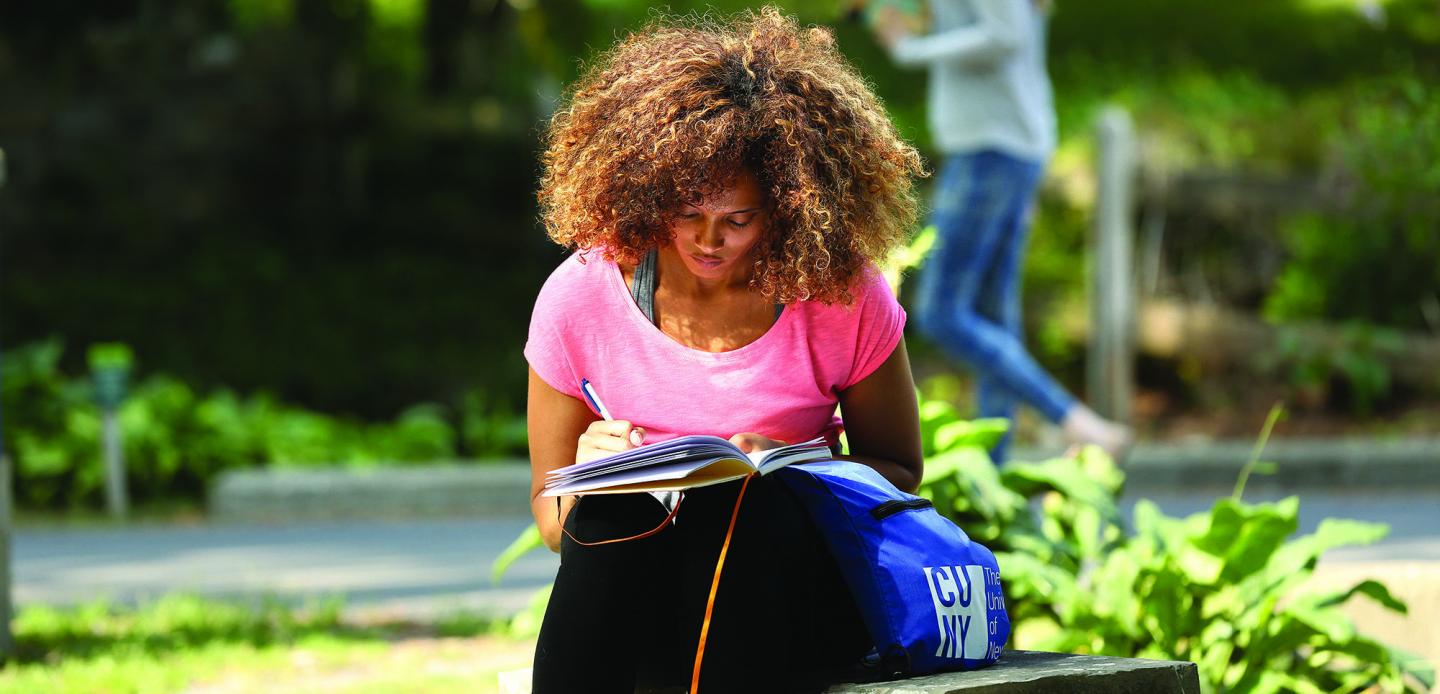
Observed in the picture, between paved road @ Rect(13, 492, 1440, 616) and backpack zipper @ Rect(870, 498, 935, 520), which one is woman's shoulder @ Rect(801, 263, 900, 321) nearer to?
Result: backpack zipper @ Rect(870, 498, 935, 520)

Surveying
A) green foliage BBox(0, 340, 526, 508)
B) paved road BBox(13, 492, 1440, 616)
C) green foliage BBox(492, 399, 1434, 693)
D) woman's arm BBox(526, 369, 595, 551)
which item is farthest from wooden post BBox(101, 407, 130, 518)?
woman's arm BBox(526, 369, 595, 551)

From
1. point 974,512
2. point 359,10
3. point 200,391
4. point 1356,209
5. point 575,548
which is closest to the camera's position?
point 575,548

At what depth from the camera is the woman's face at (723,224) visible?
2.70m

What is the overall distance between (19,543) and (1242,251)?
6674 millimetres

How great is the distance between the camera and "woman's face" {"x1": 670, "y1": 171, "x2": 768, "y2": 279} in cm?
270

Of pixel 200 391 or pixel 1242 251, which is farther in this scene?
pixel 200 391

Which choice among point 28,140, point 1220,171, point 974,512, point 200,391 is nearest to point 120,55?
point 28,140

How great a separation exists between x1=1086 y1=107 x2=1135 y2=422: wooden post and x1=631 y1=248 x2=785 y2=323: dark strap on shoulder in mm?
6416

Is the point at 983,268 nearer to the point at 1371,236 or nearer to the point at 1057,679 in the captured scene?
the point at 1057,679

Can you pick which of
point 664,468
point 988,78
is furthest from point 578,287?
point 988,78

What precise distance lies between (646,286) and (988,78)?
119 inches

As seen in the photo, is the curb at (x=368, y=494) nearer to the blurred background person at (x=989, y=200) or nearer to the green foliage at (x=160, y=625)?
the green foliage at (x=160, y=625)

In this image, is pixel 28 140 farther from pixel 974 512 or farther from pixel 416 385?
pixel 974 512

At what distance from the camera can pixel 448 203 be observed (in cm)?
1534
